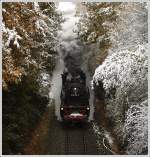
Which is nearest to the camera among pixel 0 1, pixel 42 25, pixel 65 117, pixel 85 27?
pixel 0 1

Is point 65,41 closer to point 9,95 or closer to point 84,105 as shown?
point 84,105

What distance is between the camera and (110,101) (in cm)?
1995

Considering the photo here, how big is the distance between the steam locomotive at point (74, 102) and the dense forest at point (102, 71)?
1.07 metres

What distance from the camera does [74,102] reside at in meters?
20.3

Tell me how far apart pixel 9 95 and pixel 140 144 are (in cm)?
544

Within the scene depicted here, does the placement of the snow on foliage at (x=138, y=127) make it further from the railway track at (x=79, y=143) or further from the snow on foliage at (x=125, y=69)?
the railway track at (x=79, y=143)

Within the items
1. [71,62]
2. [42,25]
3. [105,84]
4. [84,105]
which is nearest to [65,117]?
[84,105]

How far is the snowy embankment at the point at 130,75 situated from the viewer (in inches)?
606

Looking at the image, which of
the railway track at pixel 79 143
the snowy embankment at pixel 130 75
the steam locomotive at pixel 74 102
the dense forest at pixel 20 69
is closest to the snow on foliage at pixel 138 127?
the snowy embankment at pixel 130 75

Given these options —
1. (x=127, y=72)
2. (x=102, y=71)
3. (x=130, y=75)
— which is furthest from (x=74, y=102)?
(x=127, y=72)

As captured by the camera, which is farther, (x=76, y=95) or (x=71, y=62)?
(x=71, y=62)

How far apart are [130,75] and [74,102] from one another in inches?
185

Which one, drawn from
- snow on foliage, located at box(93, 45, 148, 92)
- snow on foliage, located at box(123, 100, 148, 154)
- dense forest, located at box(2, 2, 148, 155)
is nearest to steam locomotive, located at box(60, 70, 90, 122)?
dense forest, located at box(2, 2, 148, 155)

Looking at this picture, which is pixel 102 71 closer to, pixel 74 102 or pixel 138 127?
pixel 138 127
